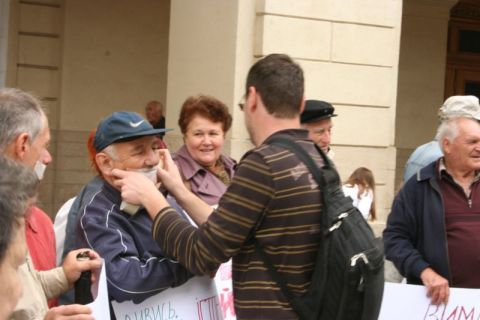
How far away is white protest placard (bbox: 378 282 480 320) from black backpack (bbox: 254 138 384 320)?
4.84ft

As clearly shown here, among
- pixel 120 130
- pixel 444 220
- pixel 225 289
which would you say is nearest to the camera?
pixel 120 130

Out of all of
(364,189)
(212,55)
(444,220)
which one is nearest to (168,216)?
(444,220)

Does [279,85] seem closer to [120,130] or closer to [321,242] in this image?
[321,242]

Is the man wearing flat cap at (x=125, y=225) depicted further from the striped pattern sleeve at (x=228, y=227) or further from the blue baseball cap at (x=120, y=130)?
the striped pattern sleeve at (x=228, y=227)

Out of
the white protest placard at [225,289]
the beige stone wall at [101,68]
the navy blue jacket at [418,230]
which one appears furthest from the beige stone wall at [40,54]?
the white protest placard at [225,289]

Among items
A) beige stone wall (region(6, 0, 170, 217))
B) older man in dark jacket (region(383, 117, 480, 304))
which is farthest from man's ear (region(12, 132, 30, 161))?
beige stone wall (region(6, 0, 170, 217))

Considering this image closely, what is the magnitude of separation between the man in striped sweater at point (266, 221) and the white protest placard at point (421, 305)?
1.54 m

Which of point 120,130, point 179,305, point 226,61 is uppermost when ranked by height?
point 226,61

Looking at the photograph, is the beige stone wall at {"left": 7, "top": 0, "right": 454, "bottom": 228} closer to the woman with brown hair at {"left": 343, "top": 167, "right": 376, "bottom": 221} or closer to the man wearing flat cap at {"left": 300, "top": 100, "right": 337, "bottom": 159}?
the woman with brown hair at {"left": 343, "top": 167, "right": 376, "bottom": 221}

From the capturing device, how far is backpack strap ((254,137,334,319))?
3.21m

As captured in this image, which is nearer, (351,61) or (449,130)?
(449,130)

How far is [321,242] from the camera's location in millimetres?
3236

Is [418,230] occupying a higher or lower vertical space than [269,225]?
lower

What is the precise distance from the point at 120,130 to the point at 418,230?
201cm
